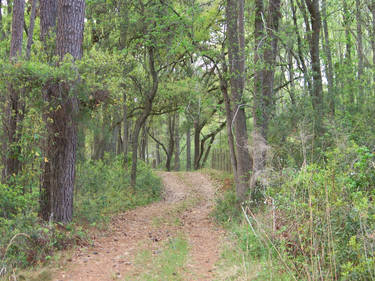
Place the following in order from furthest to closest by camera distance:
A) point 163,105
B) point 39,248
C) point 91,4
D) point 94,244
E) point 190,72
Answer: point 163,105 < point 190,72 < point 91,4 < point 94,244 < point 39,248

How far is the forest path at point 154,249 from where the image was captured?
551cm

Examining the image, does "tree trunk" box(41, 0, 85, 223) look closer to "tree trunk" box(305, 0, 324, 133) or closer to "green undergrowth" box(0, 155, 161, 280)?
"green undergrowth" box(0, 155, 161, 280)

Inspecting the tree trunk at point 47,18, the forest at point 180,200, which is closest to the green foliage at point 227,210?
the forest at point 180,200

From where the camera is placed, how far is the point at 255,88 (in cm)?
978

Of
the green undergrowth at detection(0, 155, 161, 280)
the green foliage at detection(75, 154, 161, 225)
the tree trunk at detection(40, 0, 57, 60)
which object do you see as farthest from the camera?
the green foliage at detection(75, 154, 161, 225)

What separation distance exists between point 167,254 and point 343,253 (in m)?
3.71

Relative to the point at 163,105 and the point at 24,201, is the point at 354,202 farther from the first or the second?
the point at 163,105

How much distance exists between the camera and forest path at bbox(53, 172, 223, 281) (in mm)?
5508

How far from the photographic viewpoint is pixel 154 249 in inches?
277

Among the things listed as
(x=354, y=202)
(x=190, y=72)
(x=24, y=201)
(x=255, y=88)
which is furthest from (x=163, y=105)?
(x=354, y=202)

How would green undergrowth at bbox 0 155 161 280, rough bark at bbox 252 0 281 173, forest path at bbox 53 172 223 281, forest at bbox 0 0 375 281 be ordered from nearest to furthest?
forest at bbox 0 0 375 281 < forest path at bbox 53 172 223 281 < green undergrowth at bbox 0 155 161 280 < rough bark at bbox 252 0 281 173

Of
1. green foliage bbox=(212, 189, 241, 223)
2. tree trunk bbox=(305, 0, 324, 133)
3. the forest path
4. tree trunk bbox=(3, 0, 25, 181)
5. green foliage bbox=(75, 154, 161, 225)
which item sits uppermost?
tree trunk bbox=(305, 0, 324, 133)

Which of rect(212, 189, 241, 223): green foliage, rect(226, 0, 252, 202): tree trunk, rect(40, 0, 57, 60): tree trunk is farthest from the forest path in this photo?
rect(40, 0, 57, 60): tree trunk

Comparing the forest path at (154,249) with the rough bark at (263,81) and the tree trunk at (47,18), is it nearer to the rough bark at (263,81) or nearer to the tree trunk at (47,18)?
the rough bark at (263,81)
